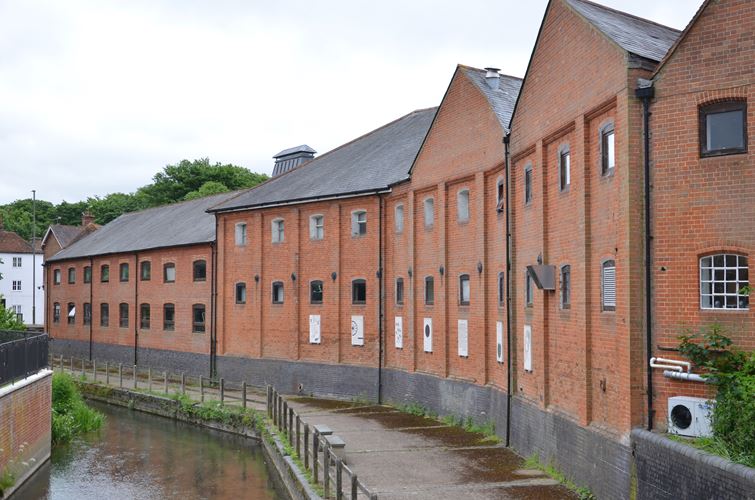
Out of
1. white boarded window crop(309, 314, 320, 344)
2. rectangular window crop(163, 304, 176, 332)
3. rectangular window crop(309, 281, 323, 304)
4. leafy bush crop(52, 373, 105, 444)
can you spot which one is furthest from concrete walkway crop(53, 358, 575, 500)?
rectangular window crop(163, 304, 176, 332)

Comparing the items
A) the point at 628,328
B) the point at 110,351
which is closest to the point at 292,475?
the point at 628,328

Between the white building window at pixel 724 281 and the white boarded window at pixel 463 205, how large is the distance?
415 inches

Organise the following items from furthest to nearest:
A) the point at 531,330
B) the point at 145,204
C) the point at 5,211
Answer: the point at 5,211
the point at 145,204
the point at 531,330

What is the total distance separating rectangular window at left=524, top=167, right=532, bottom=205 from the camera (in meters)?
17.1

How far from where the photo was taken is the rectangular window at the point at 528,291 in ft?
55.4

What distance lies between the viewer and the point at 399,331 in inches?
974

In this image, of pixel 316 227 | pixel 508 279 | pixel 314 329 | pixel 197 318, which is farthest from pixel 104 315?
pixel 508 279

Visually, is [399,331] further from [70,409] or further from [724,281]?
[724,281]

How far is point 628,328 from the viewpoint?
11.6m

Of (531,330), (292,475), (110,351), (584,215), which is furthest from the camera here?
(110,351)

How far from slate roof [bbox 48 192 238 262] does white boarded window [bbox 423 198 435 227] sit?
11.7 meters

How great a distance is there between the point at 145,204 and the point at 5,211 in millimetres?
24526

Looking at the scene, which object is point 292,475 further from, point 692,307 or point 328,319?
point 328,319

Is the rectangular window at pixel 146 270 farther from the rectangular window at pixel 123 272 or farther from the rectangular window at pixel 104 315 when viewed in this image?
the rectangular window at pixel 104 315
